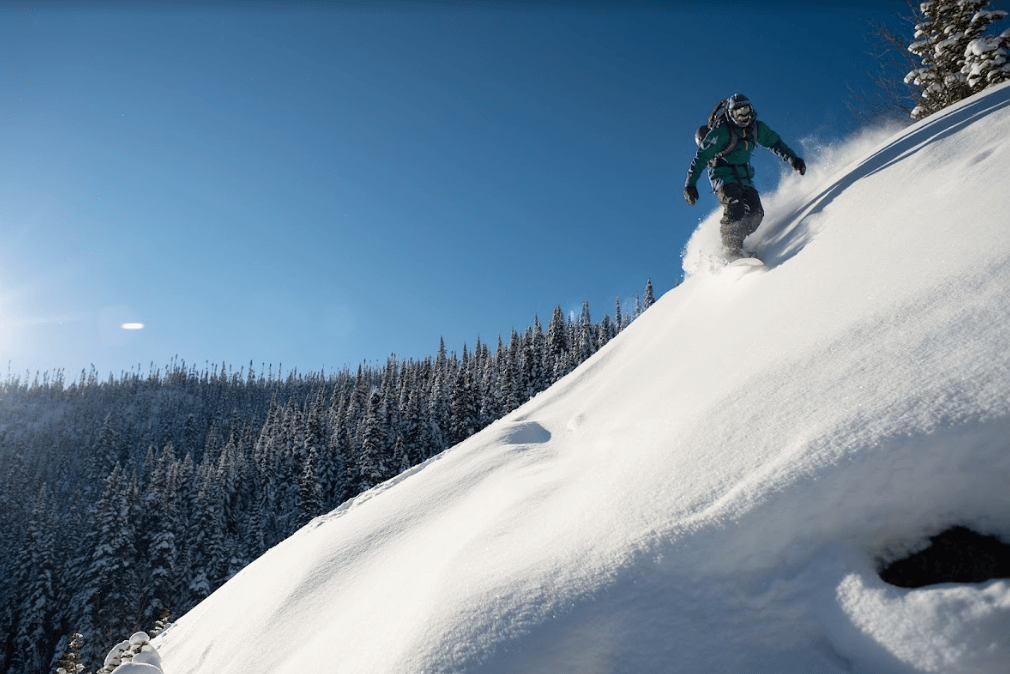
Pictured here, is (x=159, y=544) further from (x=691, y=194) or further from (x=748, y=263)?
(x=748, y=263)

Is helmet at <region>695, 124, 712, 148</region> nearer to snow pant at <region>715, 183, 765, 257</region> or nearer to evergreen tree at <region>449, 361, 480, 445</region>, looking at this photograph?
snow pant at <region>715, 183, 765, 257</region>

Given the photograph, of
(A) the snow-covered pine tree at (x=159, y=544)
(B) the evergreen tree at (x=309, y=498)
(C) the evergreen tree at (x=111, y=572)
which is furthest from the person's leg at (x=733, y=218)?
(C) the evergreen tree at (x=111, y=572)

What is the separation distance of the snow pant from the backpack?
465mm

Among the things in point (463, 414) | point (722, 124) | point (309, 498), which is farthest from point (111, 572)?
point (722, 124)

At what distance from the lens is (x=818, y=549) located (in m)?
1.94

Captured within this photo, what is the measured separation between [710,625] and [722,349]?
276 cm

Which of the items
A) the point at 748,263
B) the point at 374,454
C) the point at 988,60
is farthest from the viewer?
the point at 374,454

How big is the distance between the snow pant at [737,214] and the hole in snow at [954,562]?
5.19 metres

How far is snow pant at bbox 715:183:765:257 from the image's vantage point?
255 inches

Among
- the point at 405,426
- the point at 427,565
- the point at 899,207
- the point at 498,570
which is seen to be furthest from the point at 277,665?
the point at 405,426

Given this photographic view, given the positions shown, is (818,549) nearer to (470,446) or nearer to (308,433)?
(470,446)

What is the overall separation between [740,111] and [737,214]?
1.46 metres

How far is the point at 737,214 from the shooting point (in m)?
6.53

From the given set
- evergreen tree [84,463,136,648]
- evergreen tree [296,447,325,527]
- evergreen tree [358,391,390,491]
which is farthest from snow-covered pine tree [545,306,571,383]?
evergreen tree [84,463,136,648]
